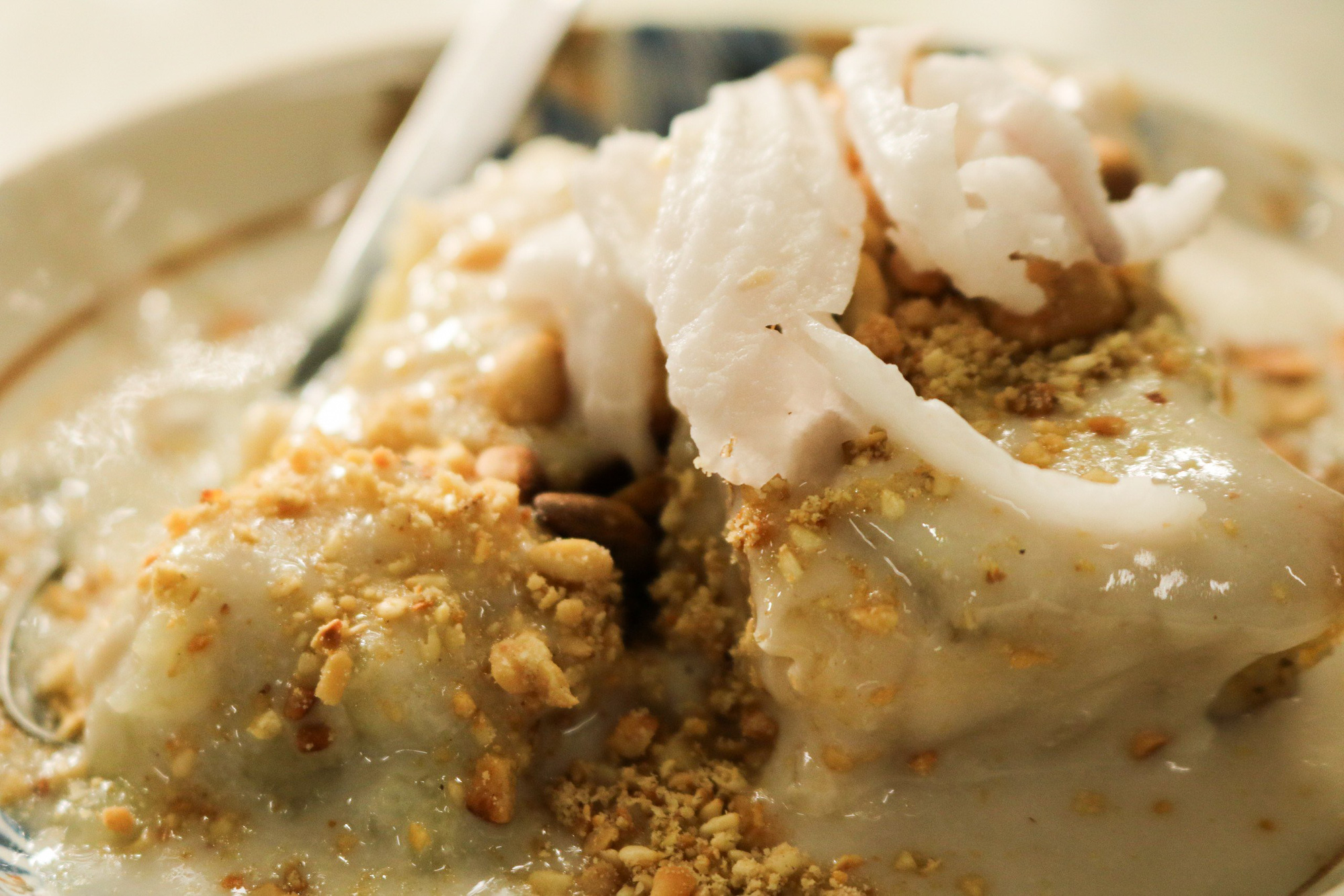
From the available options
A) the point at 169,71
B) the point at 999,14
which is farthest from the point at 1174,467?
the point at 169,71

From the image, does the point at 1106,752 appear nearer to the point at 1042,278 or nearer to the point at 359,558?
the point at 1042,278

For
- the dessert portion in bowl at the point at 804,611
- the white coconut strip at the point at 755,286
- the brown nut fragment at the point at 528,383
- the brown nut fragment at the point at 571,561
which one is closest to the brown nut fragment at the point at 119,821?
the dessert portion in bowl at the point at 804,611

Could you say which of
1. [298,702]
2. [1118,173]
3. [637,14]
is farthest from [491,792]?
[637,14]

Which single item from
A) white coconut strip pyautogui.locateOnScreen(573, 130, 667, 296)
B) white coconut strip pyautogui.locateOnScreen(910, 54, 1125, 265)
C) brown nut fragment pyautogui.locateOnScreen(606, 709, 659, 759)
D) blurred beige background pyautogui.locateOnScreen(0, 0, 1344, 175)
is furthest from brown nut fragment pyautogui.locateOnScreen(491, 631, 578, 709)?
blurred beige background pyautogui.locateOnScreen(0, 0, 1344, 175)

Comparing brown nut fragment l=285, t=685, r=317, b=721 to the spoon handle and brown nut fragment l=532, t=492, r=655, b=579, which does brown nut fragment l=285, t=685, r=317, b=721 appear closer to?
brown nut fragment l=532, t=492, r=655, b=579

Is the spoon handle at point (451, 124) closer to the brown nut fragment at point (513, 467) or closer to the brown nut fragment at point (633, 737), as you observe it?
the brown nut fragment at point (513, 467)
